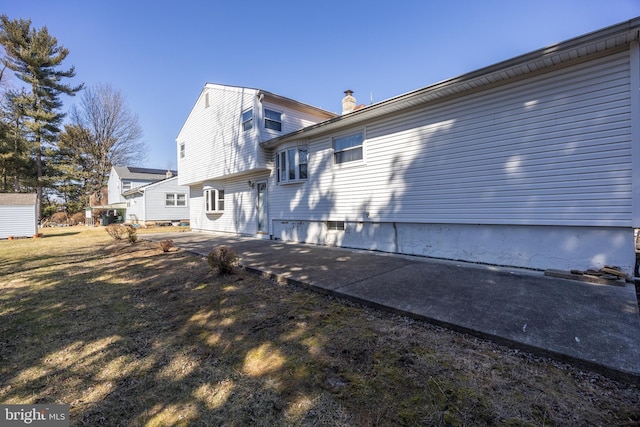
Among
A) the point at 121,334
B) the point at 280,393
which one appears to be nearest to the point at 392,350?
the point at 280,393

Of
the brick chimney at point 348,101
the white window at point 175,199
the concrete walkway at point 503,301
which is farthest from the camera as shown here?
the white window at point 175,199

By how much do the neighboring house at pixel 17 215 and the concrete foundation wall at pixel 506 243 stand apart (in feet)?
56.4

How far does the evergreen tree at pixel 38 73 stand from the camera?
22172 millimetres

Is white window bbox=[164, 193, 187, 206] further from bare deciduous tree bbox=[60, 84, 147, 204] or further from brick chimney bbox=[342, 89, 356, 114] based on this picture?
brick chimney bbox=[342, 89, 356, 114]

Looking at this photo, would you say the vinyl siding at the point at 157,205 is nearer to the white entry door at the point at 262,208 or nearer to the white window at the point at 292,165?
the white entry door at the point at 262,208

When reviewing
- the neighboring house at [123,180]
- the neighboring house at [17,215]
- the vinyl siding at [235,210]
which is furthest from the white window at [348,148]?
the neighboring house at [123,180]

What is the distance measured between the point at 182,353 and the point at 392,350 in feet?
6.87

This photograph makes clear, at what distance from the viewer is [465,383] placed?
208 centimetres

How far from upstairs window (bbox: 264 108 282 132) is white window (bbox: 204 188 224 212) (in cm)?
514

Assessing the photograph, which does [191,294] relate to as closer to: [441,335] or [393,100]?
[441,335]

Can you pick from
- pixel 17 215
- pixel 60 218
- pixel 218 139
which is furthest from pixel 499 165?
pixel 60 218

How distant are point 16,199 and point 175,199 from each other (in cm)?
1056

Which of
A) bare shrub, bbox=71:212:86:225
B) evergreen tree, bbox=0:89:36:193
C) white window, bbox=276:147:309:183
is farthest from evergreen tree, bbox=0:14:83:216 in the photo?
white window, bbox=276:147:309:183

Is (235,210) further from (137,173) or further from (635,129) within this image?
(137,173)
